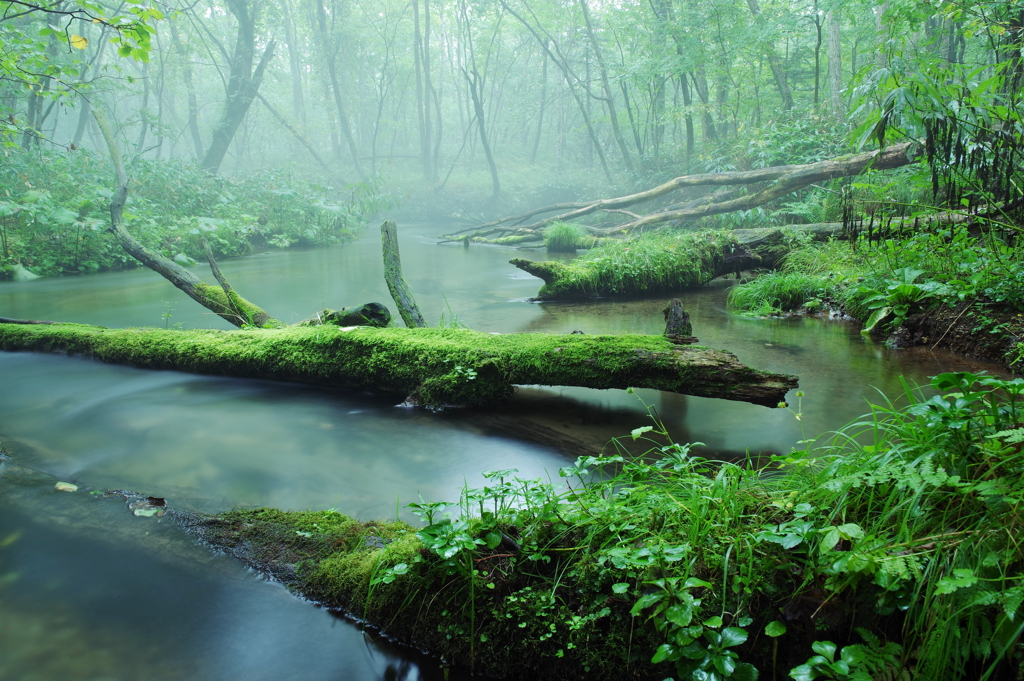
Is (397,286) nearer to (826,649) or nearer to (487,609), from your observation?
(487,609)

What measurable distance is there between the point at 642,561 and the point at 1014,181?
19.9 feet

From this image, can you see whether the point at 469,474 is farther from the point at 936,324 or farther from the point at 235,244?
the point at 235,244

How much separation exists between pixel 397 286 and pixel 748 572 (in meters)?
5.40

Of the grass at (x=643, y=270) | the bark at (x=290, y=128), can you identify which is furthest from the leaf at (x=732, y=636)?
the bark at (x=290, y=128)

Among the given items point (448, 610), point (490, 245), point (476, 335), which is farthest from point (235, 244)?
point (448, 610)

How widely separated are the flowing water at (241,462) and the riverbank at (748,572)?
337mm

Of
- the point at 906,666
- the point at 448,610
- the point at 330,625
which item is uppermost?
the point at 906,666

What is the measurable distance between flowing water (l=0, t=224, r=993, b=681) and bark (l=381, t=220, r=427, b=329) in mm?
1397

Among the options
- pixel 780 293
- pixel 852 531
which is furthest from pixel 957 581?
pixel 780 293

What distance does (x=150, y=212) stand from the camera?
54.6 feet

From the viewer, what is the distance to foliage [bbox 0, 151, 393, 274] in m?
13.4

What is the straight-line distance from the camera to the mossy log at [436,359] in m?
4.13

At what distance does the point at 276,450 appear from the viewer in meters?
4.17

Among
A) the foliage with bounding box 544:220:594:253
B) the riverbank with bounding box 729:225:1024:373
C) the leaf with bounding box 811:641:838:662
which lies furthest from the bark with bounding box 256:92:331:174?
the leaf with bounding box 811:641:838:662
